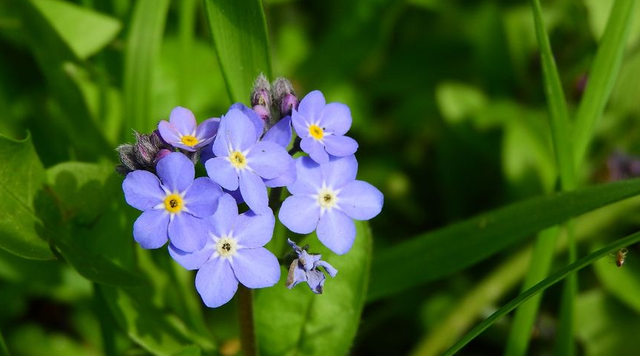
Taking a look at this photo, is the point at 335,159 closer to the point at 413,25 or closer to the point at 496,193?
the point at 496,193

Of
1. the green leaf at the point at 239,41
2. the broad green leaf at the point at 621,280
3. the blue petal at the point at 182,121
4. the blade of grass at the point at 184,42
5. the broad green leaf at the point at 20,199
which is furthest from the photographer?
the blade of grass at the point at 184,42

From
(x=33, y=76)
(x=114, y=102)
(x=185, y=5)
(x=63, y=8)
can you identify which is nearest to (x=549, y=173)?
(x=185, y=5)

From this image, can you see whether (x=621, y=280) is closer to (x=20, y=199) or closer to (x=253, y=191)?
(x=253, y=191)

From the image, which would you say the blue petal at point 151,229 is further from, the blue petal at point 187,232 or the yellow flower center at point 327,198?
the yellow flower center at point 327,198

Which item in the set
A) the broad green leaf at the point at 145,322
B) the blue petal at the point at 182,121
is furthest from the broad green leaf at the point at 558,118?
the broad green leaf at the point at 145,322

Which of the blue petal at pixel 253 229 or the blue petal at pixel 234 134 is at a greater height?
the blue petal at pixel 234 134

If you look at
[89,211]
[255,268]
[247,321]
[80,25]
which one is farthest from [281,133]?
[80,25]
